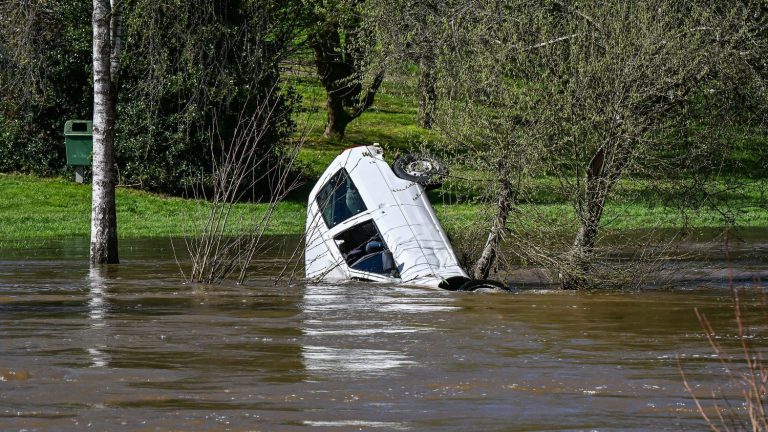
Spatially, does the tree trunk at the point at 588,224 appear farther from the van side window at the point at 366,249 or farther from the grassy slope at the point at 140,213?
the grassy slope at the point at 140,213

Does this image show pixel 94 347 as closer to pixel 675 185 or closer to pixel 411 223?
pixel 411 223

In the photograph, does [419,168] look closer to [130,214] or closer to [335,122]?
[130,214]

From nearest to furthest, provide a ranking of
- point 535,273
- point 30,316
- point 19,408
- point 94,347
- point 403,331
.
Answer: point 19,408 < point 94,347 < point 403,331 < point 30,316 < point 535,273

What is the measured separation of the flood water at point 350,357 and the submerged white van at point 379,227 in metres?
0.53

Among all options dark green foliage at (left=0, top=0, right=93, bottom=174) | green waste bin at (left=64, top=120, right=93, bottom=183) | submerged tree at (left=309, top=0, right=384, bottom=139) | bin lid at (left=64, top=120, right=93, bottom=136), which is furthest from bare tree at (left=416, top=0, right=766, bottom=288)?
dark green foliage at (left=0, top=0, right=93, bottom=174)

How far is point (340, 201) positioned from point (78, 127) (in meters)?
13.2

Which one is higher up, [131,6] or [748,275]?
[131,6]

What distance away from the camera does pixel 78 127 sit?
28.8 meters

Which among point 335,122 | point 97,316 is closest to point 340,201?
point 97,316

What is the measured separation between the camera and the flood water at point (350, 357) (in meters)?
8.55

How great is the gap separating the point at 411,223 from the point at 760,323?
490 cm

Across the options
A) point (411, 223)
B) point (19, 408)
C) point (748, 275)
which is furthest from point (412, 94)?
point (19, 408)

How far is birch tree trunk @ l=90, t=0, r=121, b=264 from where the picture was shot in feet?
58.6

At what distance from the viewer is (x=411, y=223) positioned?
53.7ft
